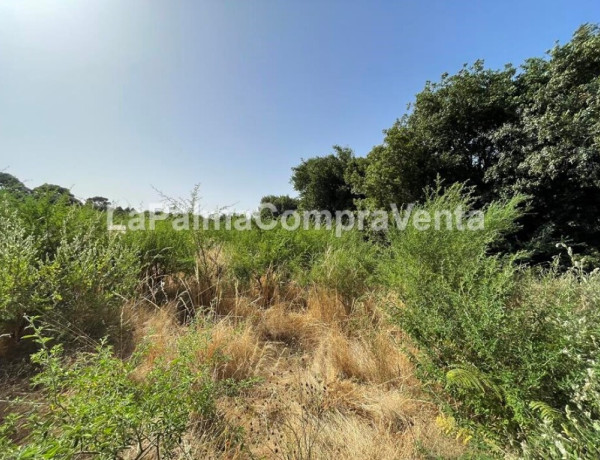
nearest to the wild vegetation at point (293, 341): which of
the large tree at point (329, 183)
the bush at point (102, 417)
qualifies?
the bush at point (102, 417)

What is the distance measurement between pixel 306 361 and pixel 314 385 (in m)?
0.36

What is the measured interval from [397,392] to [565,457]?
0.96m

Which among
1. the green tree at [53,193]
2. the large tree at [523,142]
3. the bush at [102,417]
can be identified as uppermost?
the large tree at [523,142]

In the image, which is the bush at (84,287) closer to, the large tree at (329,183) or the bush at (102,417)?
the bush at (102,417)

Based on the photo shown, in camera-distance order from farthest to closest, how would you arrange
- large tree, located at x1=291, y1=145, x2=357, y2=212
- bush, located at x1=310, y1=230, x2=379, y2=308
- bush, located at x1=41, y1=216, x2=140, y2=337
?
large tree, located at x1=291, y1=145, x2=357, y2=212
bush, located at x1=310, y1=230, x2=379, y2=308
bush, located at x1=41, y1=216, x2=140, y2=337

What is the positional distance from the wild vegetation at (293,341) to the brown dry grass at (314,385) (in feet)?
0.04

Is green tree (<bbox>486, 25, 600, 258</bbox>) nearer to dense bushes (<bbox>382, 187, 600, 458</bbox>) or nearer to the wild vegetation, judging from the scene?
the wild vegetation

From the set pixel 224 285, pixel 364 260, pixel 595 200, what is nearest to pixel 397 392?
pixel 364 260

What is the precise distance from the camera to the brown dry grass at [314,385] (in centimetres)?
118

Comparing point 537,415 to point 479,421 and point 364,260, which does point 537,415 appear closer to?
point 479,421

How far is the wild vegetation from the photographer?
3.01ft

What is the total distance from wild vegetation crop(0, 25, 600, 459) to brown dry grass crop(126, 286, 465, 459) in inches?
0.5

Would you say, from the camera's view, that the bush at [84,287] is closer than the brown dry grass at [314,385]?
No

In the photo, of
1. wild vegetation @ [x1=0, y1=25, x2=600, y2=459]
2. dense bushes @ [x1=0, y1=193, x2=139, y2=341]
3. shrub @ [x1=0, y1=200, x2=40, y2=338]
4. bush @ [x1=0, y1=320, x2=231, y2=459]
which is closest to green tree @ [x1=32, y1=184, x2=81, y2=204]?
wild vegetation @ [x1=0, y1=25, x2=600, y2=459]
